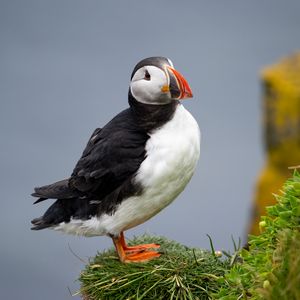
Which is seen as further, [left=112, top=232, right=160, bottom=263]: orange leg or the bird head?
[left=112, top=232, right=160, bottom=263]: orange leg

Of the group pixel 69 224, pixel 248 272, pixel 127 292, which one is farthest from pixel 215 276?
pixel 69 224

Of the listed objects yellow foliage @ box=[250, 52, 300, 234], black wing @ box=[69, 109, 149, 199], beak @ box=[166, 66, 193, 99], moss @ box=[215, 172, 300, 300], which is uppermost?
beak @ box=[166, 66, 193, 99]

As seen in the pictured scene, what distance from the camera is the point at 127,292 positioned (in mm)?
5773

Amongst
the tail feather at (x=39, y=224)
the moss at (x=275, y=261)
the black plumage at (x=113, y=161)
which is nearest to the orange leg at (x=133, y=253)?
the black plumage at (x=113, y=161)

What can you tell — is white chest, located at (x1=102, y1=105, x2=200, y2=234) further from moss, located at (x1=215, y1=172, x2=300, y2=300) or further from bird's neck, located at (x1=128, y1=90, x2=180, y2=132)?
moss, located at (x1=215, y1=172, x2=300, y2=300)

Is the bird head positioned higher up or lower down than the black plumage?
higher up

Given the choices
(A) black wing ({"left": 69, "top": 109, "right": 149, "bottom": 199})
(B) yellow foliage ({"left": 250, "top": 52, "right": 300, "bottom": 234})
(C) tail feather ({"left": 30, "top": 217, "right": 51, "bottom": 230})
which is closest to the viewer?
(A) black wing ({"left": 69, "top": 109, "right": 149, "bottom": 199})

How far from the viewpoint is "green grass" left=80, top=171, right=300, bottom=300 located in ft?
14.5

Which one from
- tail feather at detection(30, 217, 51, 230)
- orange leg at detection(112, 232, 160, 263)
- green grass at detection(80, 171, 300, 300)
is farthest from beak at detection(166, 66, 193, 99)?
tail feather at detection(30, 217, 51, 230)

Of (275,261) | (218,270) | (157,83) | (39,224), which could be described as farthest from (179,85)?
(275,261)

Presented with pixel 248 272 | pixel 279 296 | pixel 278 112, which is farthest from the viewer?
pixel 278 112

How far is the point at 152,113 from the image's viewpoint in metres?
6.22

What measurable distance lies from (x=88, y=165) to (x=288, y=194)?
1.88 meters

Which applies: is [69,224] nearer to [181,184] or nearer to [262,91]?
[181,184]
